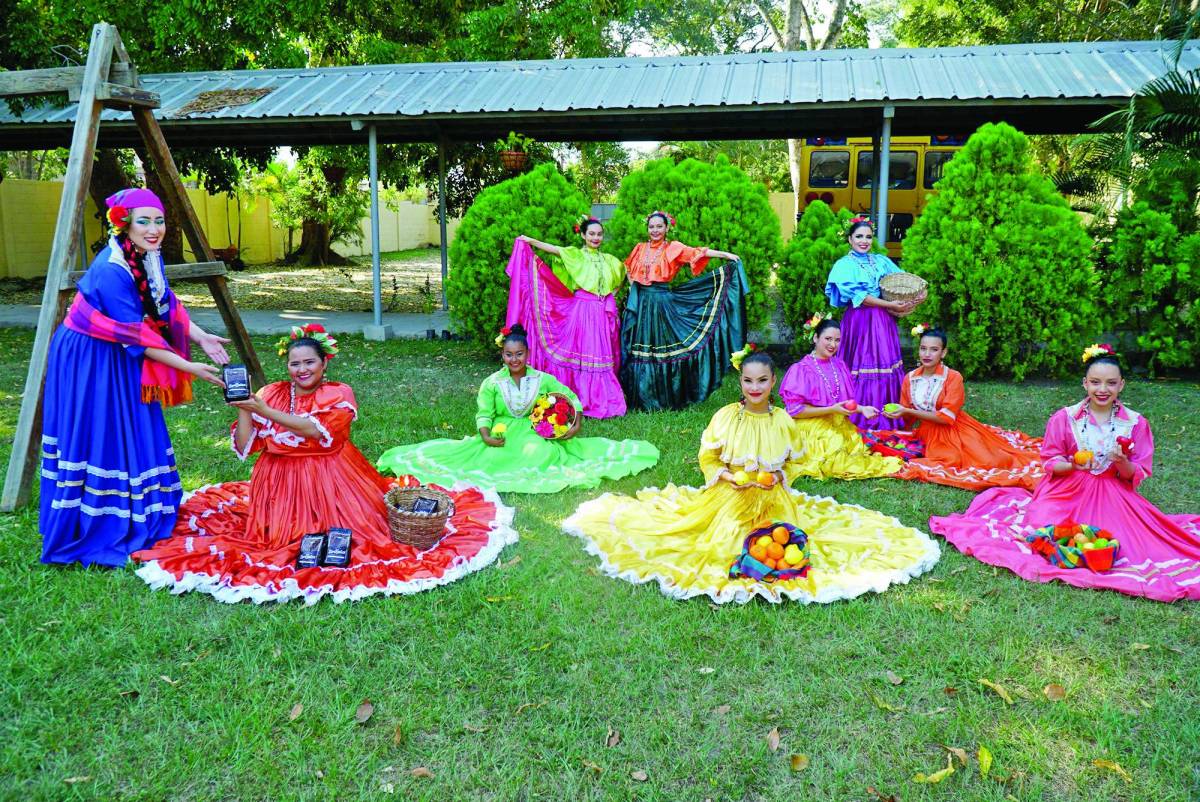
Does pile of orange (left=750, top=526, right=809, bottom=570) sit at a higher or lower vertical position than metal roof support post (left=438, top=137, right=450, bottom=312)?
lower

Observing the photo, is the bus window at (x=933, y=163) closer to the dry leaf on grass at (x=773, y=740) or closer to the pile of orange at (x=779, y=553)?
the pile of orange at (x=779, y=553)

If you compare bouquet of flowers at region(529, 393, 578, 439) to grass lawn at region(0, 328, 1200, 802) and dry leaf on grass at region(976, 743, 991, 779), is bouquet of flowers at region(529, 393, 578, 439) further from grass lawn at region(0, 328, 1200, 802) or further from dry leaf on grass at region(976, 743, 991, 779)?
dry leaf on grass at region(976, 743, 991, 779)

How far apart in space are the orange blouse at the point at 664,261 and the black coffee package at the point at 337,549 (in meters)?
4.36

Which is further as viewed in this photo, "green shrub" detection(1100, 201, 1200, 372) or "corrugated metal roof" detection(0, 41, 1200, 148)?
"corrugated metal roof" detection(0, 41, 1200, 148)

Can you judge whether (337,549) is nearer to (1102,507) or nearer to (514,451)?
(514,451)

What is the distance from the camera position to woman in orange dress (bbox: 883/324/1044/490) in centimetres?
645

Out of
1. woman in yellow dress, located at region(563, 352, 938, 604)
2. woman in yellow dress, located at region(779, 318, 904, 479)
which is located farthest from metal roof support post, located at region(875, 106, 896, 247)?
woman in yellow dress, located at region(563, 352, 938, 604)

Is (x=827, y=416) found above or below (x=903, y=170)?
below

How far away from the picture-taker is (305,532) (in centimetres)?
476

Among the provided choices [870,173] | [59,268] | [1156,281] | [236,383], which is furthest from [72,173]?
[870,173]

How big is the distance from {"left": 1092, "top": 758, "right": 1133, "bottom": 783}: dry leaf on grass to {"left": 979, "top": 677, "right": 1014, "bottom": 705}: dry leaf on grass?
1.30 feet

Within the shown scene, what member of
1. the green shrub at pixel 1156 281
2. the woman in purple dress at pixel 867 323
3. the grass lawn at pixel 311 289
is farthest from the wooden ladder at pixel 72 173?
the green shrub at pixel 1156 281

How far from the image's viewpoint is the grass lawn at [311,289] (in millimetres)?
16266

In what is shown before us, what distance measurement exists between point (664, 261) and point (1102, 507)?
4.38 m
